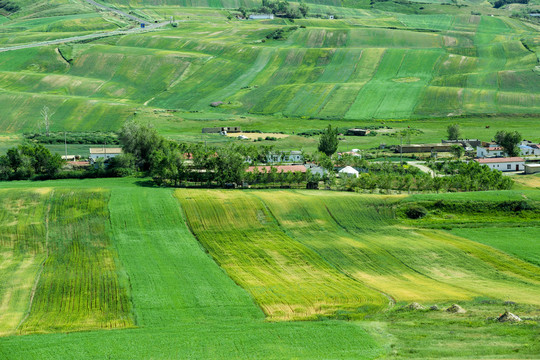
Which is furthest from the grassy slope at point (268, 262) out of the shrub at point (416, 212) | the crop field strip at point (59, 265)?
the shrub at point (416, 212)

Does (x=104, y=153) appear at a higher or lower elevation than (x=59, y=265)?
lower

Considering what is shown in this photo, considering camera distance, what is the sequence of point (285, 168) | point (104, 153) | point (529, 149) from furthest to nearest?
1. point (529, 149)
2. point (104, 153)
3. point (285, 168)

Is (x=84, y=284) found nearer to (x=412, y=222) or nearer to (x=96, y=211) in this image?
(x=96, y=211)

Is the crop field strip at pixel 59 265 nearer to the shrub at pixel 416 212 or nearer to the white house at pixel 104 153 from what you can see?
the white house at pixel 104 153

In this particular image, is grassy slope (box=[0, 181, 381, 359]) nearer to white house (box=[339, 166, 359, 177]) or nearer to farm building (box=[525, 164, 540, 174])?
white house (box=[339, 166, 359, 177])

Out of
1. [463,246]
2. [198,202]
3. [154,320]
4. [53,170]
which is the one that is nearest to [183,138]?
[53,170]

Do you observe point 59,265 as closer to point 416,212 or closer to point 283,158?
point 416,212

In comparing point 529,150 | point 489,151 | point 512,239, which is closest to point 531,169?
point 489,151
